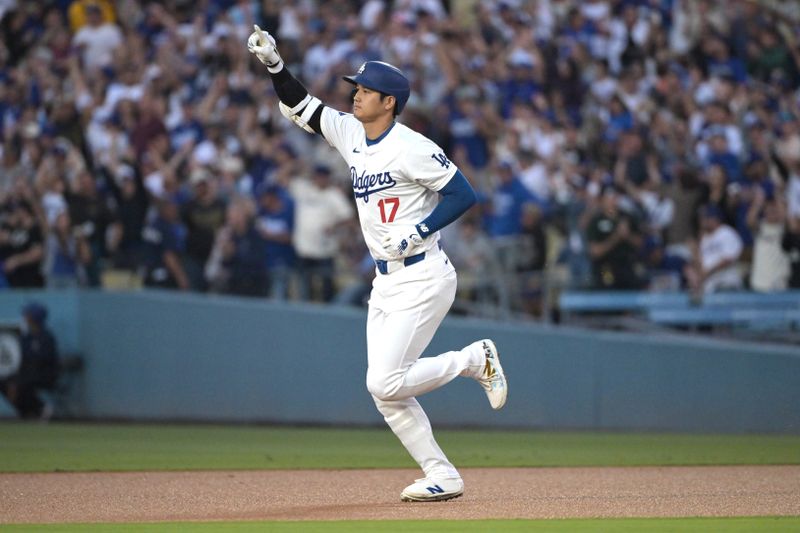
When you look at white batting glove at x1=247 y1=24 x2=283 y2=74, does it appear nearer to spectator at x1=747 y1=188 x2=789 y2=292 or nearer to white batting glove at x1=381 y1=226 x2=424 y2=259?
white batting glove at x1=381 y1=226 x2=424 y2=259

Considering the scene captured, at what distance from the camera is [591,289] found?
41.2 ft

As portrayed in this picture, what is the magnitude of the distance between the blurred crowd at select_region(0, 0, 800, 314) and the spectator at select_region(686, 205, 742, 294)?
20 mm

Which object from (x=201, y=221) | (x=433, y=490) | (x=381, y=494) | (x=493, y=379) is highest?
(x=201, y=221)

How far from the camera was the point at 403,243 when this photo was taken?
6.53m

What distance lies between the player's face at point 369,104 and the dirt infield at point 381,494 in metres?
1.98

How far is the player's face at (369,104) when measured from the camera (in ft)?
22.1

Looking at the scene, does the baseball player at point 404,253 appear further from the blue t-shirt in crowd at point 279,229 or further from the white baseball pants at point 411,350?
the blue t-shirt in crowd at point 279,229

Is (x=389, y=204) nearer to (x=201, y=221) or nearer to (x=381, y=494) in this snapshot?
(x=381, y=494)

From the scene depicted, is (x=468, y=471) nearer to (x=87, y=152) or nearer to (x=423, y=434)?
(x=423, y=434)

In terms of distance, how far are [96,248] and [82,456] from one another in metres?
4.26

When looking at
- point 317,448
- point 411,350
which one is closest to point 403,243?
point 411,350

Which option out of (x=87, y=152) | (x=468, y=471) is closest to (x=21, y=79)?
(x=87, y=152)

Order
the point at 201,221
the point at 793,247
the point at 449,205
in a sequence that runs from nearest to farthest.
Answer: the point at 449,205 → the point at 793,247 → the point at 201,221

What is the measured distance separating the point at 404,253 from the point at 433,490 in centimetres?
122
